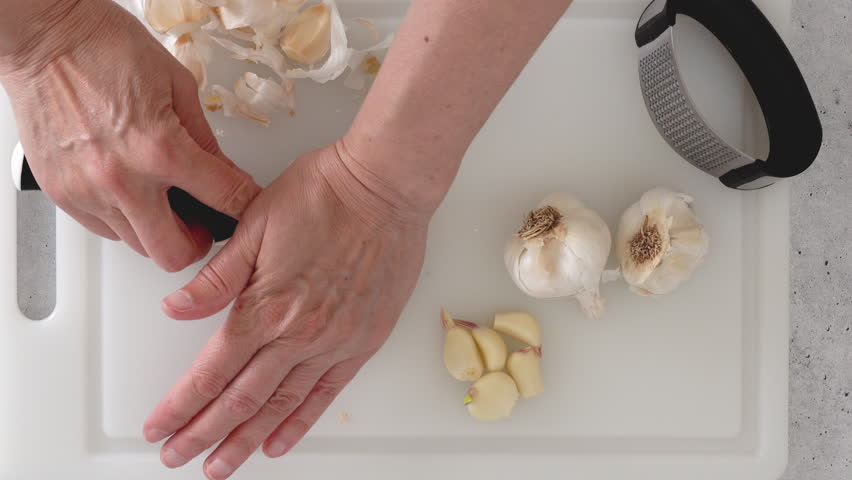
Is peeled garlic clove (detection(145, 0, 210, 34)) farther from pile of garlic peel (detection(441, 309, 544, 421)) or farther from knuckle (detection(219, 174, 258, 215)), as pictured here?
pile of garlic peel (detection(441, 309, 544, 421))

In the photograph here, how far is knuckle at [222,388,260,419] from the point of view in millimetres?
976

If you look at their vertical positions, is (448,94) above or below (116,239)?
above

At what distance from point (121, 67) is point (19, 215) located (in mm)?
431

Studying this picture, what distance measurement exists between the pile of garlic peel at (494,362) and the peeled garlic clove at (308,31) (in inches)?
17.5

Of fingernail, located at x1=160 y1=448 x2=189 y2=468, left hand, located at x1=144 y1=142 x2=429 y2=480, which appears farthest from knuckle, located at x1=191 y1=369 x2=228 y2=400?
fingernail, located at x1=160 y1=448 x2=189 y2=468

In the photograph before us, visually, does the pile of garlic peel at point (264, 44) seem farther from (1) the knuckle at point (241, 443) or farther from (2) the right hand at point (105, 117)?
(1) the knuckle at point (241, 443)

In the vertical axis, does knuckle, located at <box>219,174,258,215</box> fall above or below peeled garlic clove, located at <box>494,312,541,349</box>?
below

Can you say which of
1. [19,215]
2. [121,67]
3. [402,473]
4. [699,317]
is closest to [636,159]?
[699,317]

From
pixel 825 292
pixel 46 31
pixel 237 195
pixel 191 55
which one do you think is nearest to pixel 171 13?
pixel 191 55

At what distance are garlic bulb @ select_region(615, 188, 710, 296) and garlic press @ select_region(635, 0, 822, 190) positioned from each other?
0.08m

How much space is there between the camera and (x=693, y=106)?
38.4 inches

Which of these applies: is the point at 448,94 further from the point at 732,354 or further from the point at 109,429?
the point at 109,429

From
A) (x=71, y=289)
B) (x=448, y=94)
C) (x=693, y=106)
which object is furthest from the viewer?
(x=71, y=289)

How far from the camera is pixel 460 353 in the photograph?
3.50 feet
